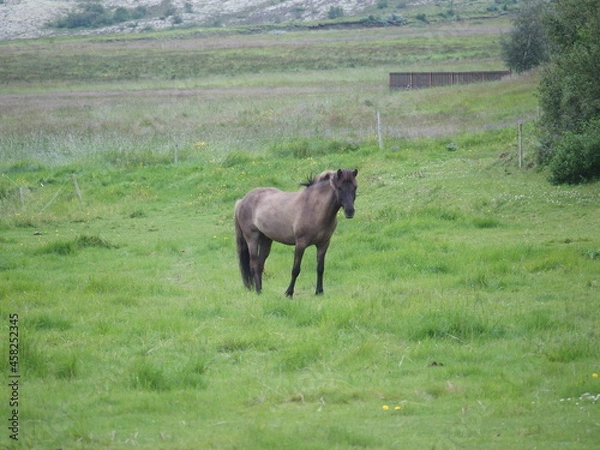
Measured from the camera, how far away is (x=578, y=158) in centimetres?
2084

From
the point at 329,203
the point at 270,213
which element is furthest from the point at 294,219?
the point at 329,203

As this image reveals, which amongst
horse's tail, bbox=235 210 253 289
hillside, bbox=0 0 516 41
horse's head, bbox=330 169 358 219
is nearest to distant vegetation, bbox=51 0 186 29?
hillside, bbox=0 0 516 41

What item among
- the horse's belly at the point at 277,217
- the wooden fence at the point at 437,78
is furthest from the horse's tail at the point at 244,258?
the wooden fence at the point at 437,78

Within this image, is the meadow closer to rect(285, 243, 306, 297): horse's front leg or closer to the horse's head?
rect(285, 243, 306, 297): horse's front leg

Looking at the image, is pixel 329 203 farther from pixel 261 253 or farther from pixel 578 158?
pixel 578 158

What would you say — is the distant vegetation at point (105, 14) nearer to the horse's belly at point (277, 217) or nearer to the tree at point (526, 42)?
the tree at point (526, 42)

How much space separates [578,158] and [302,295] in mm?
10003

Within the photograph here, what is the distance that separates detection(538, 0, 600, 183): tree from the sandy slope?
4780 inches

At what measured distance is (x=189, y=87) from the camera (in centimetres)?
6581

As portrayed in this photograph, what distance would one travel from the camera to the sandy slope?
140 meters

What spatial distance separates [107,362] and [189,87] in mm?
57450

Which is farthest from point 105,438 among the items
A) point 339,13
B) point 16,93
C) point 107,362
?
point 339,13

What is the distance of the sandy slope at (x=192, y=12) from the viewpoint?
460 ft

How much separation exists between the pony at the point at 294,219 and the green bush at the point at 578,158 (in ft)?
30.1
